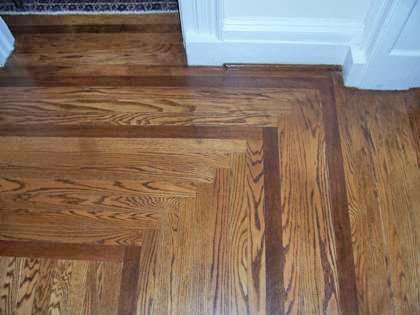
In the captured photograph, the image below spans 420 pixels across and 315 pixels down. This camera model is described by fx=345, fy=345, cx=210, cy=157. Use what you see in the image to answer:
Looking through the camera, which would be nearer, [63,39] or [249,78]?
[249,78]

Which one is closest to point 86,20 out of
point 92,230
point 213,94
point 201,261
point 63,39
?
point 63,39

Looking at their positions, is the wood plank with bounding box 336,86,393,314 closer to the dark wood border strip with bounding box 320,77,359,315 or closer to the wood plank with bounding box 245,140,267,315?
the dark wood border strip with bounding box 320,77,359,315

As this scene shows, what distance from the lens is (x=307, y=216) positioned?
42.4 inches

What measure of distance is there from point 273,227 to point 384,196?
0.37 m

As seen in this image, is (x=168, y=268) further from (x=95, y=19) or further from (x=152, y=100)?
(x=95, y=19)

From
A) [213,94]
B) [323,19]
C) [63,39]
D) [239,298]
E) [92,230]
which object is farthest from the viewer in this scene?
[63,39]

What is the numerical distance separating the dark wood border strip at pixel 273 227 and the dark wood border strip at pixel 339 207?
168 millimetres

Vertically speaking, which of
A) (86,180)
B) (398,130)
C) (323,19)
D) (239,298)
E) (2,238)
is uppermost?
(323,19)

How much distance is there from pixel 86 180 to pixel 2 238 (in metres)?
0.31

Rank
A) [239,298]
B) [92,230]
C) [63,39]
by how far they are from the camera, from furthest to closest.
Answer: [63,39], [92,230], [239,298]

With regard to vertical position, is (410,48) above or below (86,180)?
above

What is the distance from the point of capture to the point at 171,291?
0.99 metres

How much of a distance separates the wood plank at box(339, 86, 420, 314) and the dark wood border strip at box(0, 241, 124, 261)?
0.73m

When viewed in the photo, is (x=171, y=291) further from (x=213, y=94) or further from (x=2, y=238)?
(x=213, y=94)
